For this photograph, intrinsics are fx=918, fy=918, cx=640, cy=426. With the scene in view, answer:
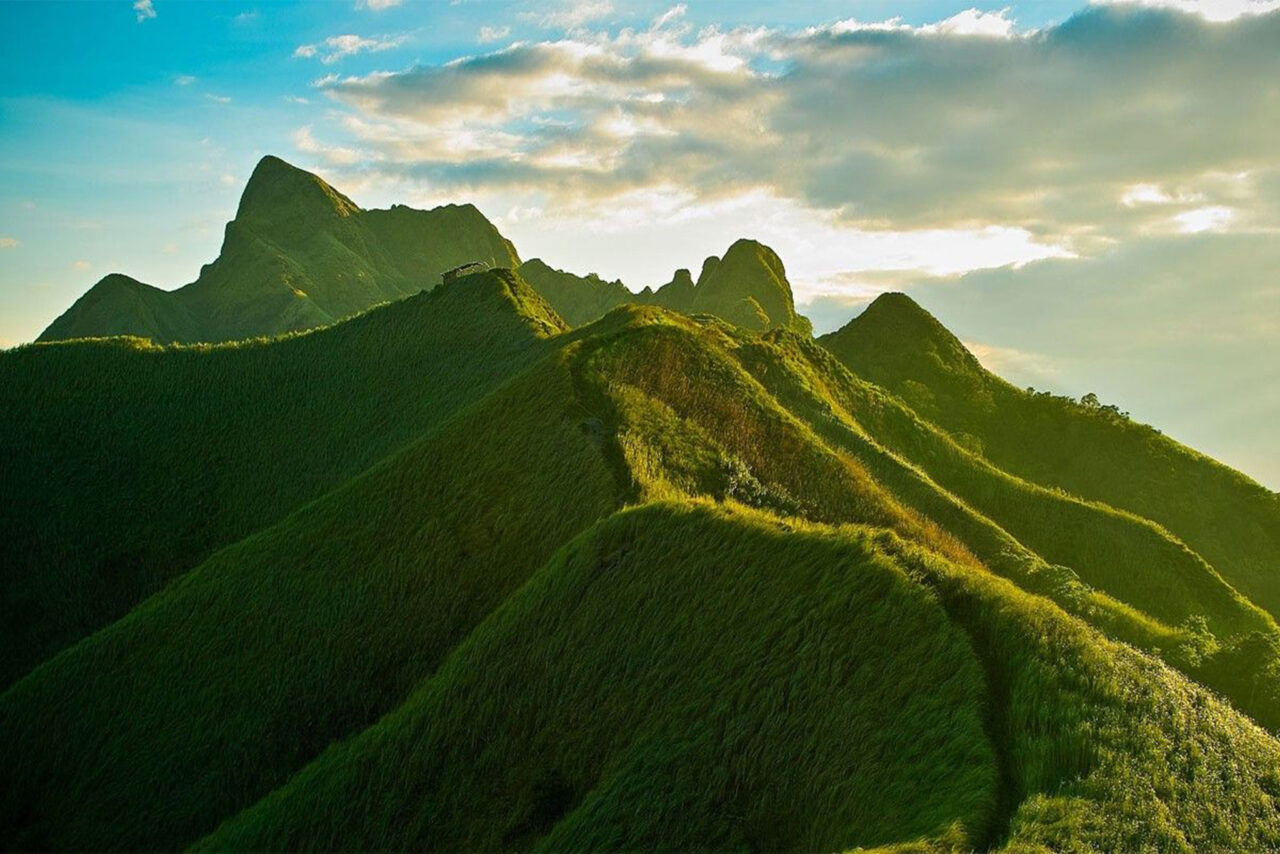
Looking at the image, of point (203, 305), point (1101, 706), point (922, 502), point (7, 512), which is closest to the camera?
point (1101, 706)

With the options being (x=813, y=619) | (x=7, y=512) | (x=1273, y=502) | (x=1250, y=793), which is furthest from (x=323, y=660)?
(x=1273, y=502)

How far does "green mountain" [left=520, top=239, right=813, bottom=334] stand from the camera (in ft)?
418

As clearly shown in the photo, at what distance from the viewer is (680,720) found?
533 inches

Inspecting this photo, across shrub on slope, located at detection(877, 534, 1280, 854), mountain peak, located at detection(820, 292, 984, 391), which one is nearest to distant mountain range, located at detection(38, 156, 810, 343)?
mountain peak, located at detection(820, 292, 984, 391)

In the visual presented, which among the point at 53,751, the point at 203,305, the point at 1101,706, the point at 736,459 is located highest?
the point at 203,305

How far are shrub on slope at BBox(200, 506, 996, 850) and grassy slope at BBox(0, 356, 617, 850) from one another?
4216mm

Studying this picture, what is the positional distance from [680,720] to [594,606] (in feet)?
10.8

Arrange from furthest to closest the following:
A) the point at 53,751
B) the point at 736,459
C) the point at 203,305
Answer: the point at 203,305 < the point at 736,459 < the point at 53,751

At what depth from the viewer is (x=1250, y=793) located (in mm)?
10320

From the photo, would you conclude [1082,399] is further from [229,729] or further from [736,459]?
[229,729]

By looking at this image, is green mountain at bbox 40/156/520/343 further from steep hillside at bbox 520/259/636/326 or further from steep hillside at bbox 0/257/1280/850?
steep hillside at bbox 0/257/1280/850

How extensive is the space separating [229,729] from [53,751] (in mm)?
6008

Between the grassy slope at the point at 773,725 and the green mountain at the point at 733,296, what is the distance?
10125 cm

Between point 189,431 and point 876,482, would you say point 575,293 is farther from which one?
point 876,482
